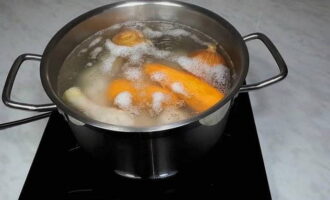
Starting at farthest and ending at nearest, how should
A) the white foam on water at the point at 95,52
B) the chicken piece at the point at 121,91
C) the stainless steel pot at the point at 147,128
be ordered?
the white foam on water at the point at 95,52, the chicken piece at the point at 121,91, the stainless steel pot at the point at 147,128

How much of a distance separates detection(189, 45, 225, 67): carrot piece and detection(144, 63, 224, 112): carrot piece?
0.19 ft

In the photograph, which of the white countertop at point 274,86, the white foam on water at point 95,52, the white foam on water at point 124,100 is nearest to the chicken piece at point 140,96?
the white foam on water at point 124,100

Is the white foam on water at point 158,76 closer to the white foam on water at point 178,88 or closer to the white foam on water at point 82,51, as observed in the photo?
the white foam on water at point 178,88

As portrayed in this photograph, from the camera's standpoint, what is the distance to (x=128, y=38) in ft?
2.72

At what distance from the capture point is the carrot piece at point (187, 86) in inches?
27.0

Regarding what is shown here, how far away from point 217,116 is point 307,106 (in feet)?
1.25

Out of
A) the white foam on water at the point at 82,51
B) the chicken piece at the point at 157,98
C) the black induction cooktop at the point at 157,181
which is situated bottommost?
the black induction cooktop at the point at 157,181

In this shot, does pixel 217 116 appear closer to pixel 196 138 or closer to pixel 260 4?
pixel 196 138

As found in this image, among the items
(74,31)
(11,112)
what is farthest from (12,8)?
(74,31)

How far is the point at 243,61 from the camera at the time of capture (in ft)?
2.19

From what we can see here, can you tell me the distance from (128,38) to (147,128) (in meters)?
0.32

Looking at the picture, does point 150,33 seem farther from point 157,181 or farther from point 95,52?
point 157,181

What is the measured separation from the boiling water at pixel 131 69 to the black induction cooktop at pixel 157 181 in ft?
0.44

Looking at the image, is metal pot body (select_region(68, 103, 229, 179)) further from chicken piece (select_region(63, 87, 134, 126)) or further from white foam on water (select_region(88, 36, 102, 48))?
white foam on water (select_region(88, 36, 102, 48))
